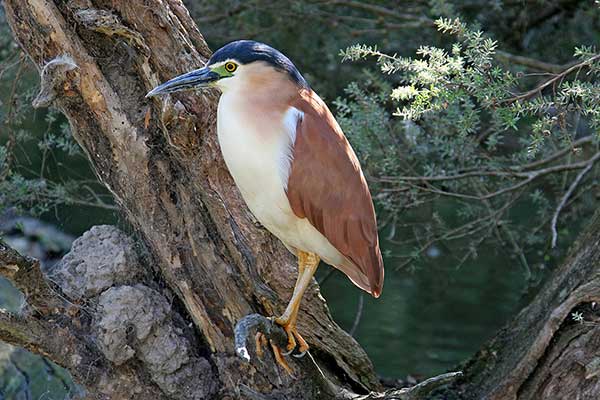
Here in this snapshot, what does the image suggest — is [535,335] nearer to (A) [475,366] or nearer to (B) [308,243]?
(A) [475,366]

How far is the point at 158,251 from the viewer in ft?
11.0

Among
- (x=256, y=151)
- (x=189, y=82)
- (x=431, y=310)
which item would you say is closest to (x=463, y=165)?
(x=256, y=151)

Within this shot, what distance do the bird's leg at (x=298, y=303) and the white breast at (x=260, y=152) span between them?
0.24 m

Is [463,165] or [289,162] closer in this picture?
[289,162]

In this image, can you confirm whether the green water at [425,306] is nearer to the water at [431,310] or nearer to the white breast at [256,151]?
the water at [431,310]

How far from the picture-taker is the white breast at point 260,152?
301 centimetres

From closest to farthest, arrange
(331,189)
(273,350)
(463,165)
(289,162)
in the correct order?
(289,162) < (331,189) < (273,350) < (463,165)

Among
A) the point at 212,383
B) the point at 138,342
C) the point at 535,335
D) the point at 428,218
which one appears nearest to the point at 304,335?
the point at 212,383

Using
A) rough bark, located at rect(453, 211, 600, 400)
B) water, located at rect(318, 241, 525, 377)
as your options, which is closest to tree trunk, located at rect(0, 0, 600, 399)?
rough bark, located at rect(453, 211, 600, 400)

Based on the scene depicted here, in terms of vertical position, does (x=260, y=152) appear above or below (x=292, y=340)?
above

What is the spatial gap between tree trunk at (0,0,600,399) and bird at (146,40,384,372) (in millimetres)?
153

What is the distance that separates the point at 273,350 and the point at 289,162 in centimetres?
67

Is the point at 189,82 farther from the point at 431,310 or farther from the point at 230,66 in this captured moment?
the point at 431,310

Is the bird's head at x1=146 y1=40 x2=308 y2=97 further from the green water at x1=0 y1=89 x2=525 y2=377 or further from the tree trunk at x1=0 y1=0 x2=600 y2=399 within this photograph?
the green water at x1=0 y1=89 x2=525 y2=377
